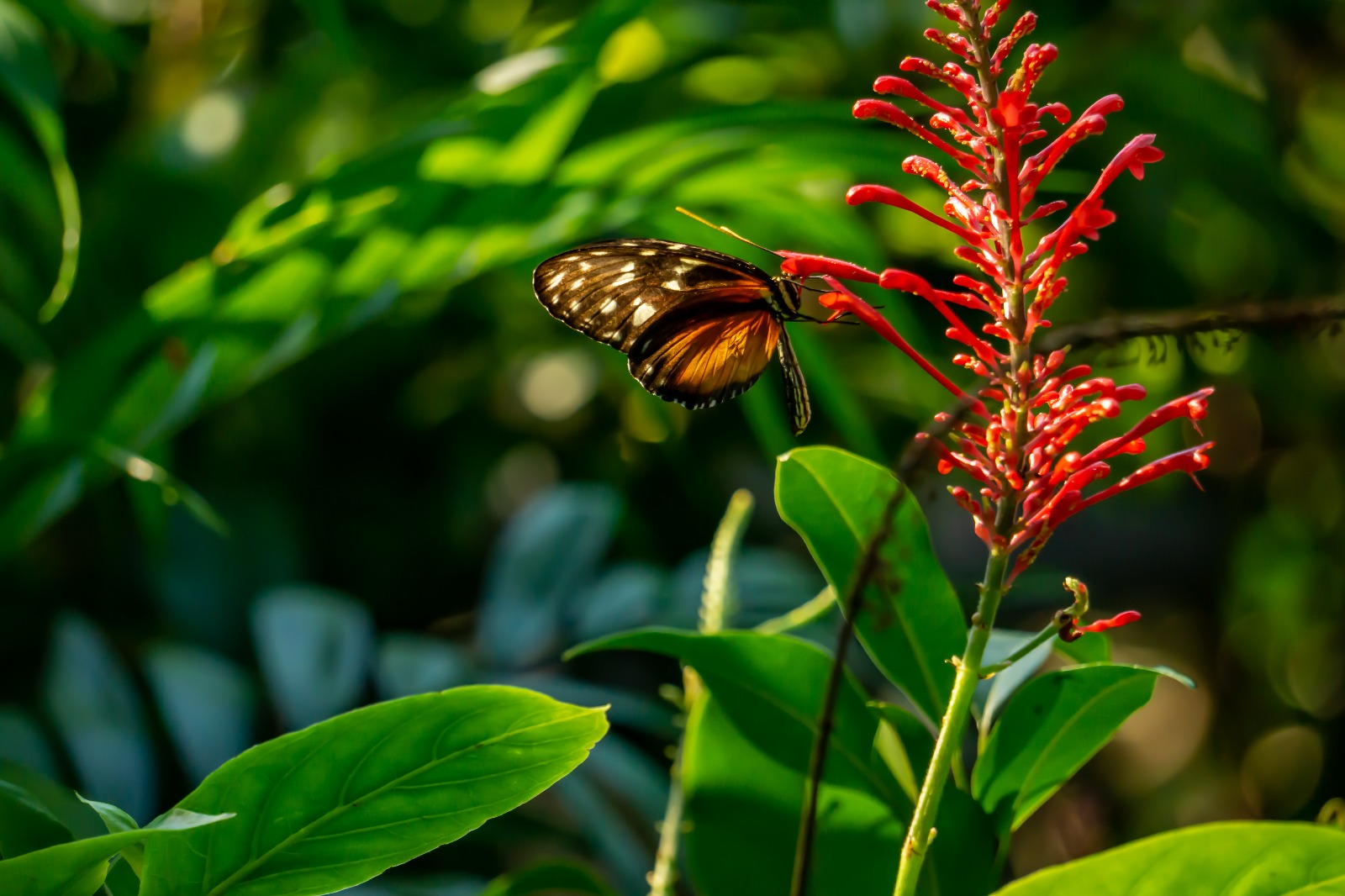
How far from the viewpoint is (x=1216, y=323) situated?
0.66 ft

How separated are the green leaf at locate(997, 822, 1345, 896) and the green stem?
0.02m

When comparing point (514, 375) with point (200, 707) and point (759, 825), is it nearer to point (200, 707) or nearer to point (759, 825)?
point (200, 707)

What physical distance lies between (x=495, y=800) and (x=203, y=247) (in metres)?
0.82

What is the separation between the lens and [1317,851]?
0.21m

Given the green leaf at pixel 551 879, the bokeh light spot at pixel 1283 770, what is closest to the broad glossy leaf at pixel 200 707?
the green leaf at pixel 551 879

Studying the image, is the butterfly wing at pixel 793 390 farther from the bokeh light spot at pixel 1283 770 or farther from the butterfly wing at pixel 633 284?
the bokeh light spot at pixel 1283 770

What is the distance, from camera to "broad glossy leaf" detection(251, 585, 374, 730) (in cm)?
64

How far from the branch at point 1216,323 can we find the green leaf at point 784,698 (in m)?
0.12

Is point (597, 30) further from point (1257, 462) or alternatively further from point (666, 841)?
point (1257, 462)

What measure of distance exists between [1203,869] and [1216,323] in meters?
0.11

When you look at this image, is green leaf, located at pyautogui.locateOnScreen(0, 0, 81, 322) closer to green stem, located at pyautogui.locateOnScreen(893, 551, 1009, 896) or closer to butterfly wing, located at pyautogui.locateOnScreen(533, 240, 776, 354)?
butterfly wing, located at pyautogui.locateOnScreen(533, 240, 776, 354)

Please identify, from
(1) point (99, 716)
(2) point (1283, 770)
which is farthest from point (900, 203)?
(2) point (1283, 770)

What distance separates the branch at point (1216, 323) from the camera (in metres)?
0.20

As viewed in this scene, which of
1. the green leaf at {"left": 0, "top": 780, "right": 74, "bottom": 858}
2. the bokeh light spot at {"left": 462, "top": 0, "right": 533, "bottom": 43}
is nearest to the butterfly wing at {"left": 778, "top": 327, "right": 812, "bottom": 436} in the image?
the green leaf at {"left": 0, "top": 780, "right": 74, "bottom": 858}
